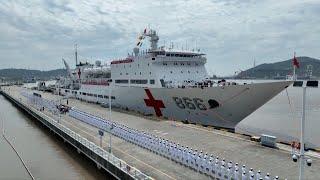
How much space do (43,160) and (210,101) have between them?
1181 centimetres

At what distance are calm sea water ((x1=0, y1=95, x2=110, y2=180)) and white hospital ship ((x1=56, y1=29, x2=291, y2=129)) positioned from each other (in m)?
5.09

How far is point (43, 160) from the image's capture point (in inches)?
826

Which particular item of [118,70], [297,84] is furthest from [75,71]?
[297,84]

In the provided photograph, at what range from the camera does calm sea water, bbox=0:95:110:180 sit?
17903 mm

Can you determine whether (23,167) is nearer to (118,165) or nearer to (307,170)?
(118,165)

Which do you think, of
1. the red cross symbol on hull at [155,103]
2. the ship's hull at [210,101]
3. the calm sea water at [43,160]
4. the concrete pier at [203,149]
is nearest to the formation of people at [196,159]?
the concrete pier at [203,149]

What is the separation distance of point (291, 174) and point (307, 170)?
743mm

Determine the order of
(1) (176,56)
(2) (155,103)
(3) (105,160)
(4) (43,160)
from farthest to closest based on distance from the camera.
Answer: (1) (176,56)
(2) (155,103)
(4) (43,160)
(3) (105,160)

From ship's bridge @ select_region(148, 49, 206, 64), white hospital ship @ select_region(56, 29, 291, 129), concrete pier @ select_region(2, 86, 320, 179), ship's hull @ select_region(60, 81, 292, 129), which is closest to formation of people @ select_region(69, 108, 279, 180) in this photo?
concrete pier @ select_region(2, 86, 320, 179)

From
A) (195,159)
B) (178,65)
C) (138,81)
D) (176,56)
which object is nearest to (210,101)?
(178,65)

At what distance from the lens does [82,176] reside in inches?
679

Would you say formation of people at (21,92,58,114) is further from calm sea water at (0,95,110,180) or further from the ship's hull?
the ship's hull

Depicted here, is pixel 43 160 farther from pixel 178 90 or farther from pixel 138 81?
pixel 138 81

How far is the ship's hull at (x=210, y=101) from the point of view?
2200cm
